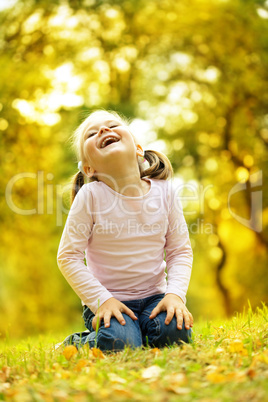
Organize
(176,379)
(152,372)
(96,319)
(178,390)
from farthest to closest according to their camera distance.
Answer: (96,319) < (152,372) < (176,379) < (178,390)

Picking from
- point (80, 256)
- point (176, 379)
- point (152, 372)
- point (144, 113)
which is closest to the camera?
point (176, 379)

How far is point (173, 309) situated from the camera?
225cm

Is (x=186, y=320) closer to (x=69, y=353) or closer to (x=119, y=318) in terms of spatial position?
(x=119, y=318)

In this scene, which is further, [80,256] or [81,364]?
[80,256]

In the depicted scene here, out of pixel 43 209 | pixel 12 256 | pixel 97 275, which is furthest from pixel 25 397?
pixel 12 256

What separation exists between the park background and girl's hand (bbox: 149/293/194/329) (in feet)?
20.5

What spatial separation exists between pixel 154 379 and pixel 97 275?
1039 millimetres

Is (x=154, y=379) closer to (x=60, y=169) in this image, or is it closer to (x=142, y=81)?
(x=60, y=169)

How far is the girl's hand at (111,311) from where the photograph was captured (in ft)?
7.20

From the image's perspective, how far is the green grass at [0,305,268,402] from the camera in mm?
1330

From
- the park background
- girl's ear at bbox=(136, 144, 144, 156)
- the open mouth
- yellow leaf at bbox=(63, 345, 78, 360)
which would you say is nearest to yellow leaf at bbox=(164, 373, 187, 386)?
yellow leaf at bbox=(63, 345, 78, 360)

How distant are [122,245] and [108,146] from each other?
57 centimetres

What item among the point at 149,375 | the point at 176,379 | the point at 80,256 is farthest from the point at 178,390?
the point at 80,256

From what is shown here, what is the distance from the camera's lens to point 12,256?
32.6ft
